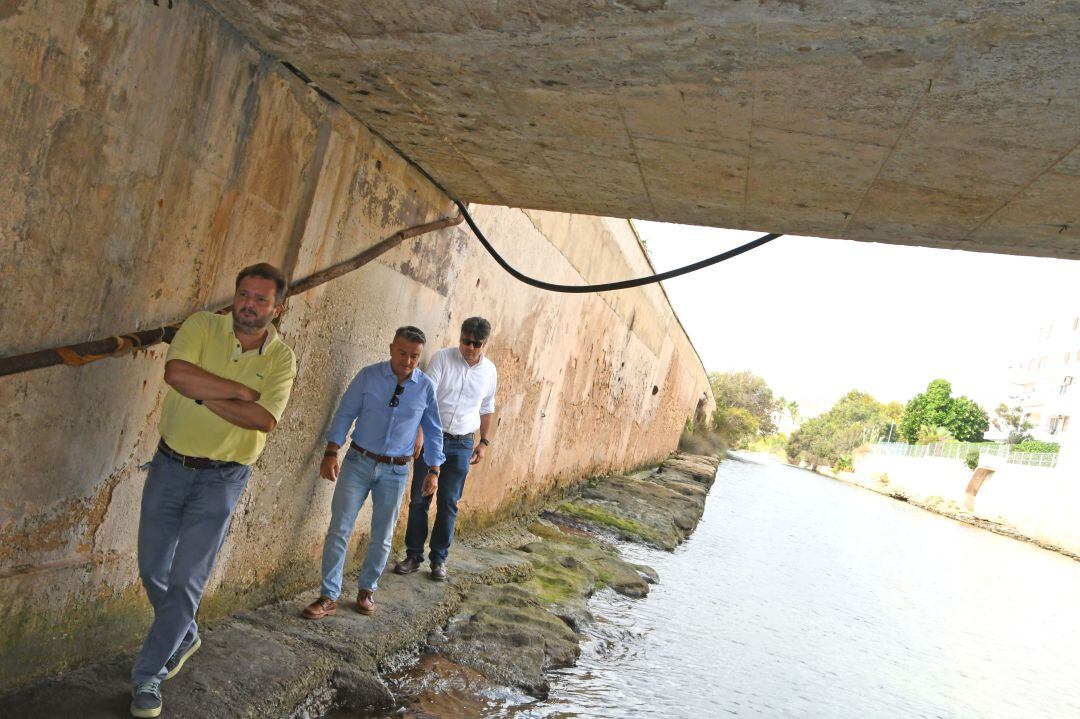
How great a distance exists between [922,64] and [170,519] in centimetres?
293

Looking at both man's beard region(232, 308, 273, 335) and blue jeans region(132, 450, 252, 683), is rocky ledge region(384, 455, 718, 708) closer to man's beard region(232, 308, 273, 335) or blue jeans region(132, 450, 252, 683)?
blue jeans region(132, 450, 252, 683)

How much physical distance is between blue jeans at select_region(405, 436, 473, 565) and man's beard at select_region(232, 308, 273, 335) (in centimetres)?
245

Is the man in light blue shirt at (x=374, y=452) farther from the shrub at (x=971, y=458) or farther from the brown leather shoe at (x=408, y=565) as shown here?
the shrub at (x=971, y=458)

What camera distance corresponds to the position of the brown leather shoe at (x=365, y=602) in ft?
14.5

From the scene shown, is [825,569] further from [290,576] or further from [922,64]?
[922,64]

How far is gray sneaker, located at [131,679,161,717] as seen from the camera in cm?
279

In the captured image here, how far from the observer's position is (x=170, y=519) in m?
2.99

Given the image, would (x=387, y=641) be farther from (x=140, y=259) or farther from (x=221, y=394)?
(x=140, y=259)

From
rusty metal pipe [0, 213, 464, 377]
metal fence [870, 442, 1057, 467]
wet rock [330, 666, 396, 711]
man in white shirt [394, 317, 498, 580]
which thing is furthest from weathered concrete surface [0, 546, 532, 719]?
metal fence [870, 442, 1057, 467]

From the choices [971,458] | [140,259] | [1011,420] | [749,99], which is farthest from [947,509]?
[1011,420]

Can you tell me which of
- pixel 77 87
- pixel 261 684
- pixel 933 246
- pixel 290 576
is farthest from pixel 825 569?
pixel 77 87

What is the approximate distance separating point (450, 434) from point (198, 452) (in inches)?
107

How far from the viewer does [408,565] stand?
17.8 ft

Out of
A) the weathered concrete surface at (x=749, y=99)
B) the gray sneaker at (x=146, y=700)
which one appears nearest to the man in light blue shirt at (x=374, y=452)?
the weathered concrete surface at (x=749, y=99)
